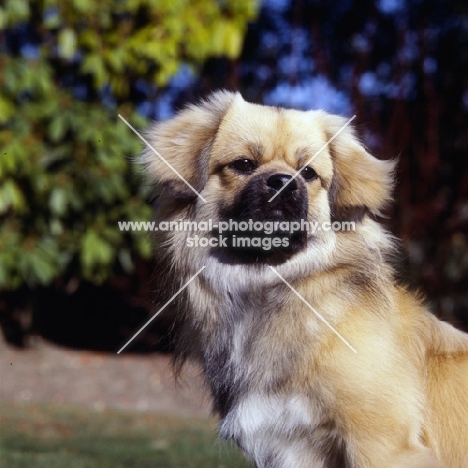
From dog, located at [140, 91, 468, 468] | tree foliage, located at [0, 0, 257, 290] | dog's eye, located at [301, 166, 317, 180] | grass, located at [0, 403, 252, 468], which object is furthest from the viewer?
tree foliage, located at [0, 0, 257, 290]

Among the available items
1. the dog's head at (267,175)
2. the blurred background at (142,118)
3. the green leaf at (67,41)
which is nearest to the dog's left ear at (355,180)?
the dog's head at (267,175)

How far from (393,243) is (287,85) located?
17.0ft

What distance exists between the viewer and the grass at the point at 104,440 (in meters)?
4.96

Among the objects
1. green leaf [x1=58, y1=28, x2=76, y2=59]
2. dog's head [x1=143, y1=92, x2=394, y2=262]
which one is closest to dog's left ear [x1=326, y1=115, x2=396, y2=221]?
dog's head [x1=143, y1=92, x2=394, y2=262]

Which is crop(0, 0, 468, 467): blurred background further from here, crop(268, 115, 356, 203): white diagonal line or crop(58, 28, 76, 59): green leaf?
crop(268, 115, 356, 203): white diagonal line

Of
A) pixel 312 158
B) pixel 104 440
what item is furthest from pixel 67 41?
pixel 312 158

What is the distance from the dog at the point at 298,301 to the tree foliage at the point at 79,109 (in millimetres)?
3774

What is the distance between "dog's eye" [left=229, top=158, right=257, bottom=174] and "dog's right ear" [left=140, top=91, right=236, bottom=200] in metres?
0.14

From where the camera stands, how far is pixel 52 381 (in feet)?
27.8

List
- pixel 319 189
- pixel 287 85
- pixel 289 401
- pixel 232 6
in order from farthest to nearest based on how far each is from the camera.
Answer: pixel 287 85, pixel 232 6, pixel 319 189, pixel 289 401

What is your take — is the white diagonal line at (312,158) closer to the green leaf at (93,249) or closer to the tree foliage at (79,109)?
the tree foliage at (79,109)

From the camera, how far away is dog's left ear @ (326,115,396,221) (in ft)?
11.1

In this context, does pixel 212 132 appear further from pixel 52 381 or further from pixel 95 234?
pixel 52 381

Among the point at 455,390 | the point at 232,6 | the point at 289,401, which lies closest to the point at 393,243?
the point at 455,390
